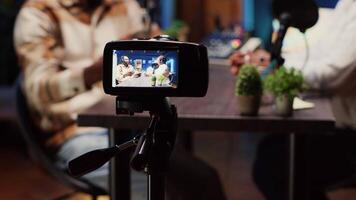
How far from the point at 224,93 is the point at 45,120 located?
0.66m

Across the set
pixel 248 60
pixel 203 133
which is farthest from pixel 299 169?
pixel 203 133

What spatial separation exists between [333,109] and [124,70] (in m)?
0.80

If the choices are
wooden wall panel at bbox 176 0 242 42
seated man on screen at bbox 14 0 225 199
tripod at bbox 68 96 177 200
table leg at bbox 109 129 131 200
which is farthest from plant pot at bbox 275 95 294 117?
wooden wall panel at bbox 176 0 242 42

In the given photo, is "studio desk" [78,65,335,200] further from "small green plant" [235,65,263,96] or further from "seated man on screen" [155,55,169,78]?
"seated man on screen" [155,55,169,78]

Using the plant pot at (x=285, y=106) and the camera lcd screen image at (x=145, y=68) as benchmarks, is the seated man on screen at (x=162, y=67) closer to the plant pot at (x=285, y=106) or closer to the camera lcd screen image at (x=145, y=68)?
the camera lcd screen image at (x=145, y=68)

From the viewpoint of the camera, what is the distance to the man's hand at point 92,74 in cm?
169

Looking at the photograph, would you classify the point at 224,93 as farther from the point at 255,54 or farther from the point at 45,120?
the point at 45,120

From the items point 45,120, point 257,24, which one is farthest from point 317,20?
point 257,24

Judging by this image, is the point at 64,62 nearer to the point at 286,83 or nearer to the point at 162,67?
the point at 286,83

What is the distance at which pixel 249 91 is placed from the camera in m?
1.32

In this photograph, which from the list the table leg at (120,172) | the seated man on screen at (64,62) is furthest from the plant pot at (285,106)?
the seated man on screen at (64,62)

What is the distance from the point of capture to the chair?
1779 mm

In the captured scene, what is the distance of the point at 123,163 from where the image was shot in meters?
1.45

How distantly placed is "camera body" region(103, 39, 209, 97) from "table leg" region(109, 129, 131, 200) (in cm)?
59
